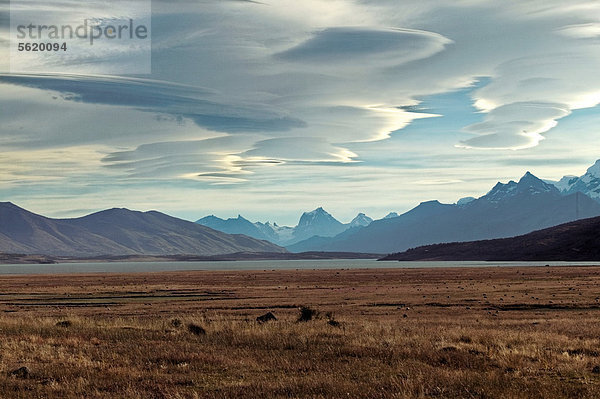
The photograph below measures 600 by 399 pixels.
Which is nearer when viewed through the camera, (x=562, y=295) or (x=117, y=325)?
(x=117, y=325)

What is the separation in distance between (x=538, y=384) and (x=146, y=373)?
11911 millimetres

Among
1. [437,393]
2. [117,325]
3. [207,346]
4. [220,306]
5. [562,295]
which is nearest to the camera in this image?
[437,393]

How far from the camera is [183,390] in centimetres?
1591

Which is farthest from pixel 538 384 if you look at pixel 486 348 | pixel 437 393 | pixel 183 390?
pixel 183 390

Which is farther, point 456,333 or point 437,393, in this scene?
point 456,333

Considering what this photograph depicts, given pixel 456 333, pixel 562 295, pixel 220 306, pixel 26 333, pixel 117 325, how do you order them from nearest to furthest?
pixel 456 333 < pixel 26 333 < pixel 117 325 < pixel 220 306 < pixel 562 295

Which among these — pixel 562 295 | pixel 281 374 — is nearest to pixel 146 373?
pixel 281 374

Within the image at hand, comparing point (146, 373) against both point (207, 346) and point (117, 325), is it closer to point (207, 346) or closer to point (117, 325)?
point (207, 346)

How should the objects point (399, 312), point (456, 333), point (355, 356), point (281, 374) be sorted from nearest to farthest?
point (281, 374) < point (355, 356) < point (456, 333) < point (399, 312)

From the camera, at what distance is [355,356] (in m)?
21.4

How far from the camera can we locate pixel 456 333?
26.4 m

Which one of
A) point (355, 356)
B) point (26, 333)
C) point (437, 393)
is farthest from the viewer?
point (26, 333)

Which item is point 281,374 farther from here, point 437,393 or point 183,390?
point 437,393

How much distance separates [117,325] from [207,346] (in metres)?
9.50
